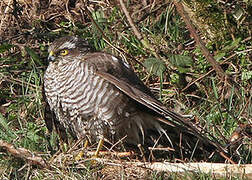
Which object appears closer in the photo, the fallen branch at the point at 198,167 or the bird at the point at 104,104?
the fallen branch at the point at 198,167

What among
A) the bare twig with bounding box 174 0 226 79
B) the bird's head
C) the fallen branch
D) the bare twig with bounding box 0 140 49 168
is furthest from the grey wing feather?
the bare twig with bounding box 0 140 49 168

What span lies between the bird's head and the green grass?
75cm

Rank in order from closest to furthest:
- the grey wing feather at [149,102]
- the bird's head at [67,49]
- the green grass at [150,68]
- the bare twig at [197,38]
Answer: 1. the grey wing feather at [149,102]
2. the bare twig at [197,38]
3. the bird's head at [67,49]
4. the green grass at [150,68]

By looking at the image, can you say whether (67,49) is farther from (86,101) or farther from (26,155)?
(26,155)

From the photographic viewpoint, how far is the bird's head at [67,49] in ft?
16.9

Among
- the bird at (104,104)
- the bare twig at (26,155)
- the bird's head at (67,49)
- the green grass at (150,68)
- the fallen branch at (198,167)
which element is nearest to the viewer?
the fallen branch at (198,167)

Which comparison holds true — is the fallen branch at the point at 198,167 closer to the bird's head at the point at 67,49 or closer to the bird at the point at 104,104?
the bird at the point at 104,104

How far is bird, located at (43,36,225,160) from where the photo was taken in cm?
471

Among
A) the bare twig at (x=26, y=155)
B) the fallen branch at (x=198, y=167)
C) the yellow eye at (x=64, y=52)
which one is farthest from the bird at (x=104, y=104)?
the bare twig at (x=26, y=155)

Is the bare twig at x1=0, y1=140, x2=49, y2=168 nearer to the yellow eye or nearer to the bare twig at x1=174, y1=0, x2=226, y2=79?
the yellow eye

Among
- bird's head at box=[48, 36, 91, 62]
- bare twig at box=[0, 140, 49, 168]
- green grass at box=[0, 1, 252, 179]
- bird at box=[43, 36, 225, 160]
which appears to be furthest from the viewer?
green grass at box=[0, 1, 252, 179]

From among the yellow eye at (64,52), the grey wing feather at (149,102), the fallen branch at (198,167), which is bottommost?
the fallen branch at (198,167)

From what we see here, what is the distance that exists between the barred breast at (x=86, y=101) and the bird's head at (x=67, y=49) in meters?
0.15

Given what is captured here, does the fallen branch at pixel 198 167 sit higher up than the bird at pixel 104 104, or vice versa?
the bird at pixel 104 104
